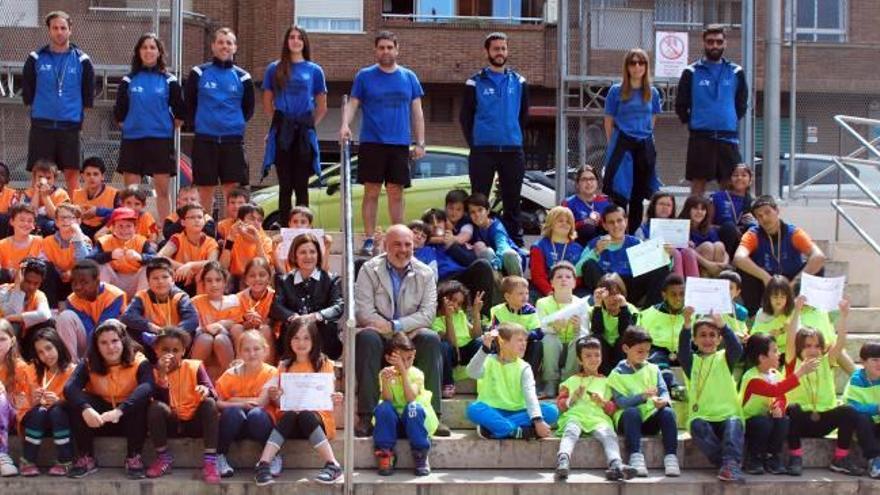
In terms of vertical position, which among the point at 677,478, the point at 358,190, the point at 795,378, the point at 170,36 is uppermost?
the point at 170,36

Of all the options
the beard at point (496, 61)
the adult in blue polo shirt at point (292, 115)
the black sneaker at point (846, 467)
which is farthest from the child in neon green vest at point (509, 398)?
the beard at point (496, 61)

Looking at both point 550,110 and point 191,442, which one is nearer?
point 191,442

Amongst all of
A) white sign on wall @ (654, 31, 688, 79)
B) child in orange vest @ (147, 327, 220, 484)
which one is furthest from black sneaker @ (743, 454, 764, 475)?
white sign on wall @ (654, 31, 688, 79)

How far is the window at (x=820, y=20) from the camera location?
1364cm

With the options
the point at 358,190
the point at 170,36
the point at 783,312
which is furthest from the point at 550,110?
the point at 783,312

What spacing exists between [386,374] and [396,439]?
0.43 m

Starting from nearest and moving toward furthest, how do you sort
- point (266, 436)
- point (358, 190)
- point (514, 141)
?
point (266, 436), point (514, 141), point (358, 190)

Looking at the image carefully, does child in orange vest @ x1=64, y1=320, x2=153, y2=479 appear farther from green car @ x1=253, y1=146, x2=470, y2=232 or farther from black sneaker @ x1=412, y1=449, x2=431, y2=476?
green car @ x1=253, y1=146, x2=470, y2=232

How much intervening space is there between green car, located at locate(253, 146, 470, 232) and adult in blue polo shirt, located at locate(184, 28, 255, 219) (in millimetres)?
2988

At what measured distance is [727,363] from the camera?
9.22m

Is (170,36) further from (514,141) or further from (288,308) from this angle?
(288,308)

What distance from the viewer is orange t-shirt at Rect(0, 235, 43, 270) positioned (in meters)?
10.3

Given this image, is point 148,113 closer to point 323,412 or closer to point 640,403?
point 323,412

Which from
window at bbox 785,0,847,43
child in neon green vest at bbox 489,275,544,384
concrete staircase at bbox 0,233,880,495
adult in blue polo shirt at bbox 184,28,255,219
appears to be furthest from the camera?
window at bbox 785,0,847,43
